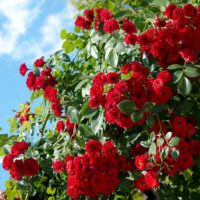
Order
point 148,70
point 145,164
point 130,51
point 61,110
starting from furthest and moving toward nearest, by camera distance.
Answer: point 61,110 → point 130,51 → point 148,70 → point 145,164

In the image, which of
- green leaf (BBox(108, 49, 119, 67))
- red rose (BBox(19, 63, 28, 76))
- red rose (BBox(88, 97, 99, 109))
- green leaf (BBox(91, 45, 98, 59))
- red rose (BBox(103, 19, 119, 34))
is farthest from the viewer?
red rose (BBox(19, 63, 28, 76))

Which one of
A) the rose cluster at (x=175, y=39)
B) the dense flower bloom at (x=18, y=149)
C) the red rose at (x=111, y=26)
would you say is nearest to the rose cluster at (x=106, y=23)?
the red rose at (x=111, y=26)

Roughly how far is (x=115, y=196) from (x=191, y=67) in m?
1.15

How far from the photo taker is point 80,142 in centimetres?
296

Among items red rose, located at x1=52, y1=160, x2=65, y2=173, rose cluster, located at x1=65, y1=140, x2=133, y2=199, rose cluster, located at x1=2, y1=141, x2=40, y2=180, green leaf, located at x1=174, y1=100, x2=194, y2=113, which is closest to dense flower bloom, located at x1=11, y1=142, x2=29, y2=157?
rose cluster, located at x1=2, y1=141, x2=40, y2=180

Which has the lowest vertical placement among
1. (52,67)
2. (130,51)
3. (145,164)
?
(145,164)

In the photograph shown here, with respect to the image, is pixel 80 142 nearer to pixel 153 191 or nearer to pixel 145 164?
pixel 145 164

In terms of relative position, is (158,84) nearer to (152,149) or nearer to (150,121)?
(150,121)

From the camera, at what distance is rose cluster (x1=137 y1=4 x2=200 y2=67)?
283 cm

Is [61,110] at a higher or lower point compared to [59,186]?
higher

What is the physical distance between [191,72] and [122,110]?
16.9 inches

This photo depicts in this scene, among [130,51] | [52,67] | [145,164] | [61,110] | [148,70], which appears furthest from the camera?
[52,67]

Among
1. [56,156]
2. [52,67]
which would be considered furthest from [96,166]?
[52,67]

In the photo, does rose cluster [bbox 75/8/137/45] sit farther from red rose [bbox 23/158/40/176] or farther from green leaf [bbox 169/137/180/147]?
red rose [bbox 23/158/40/176]
